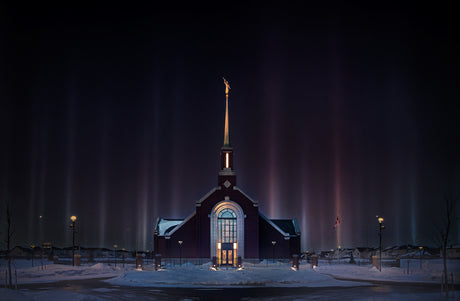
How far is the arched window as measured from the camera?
6569cm

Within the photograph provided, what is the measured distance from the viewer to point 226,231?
6588 centimetres

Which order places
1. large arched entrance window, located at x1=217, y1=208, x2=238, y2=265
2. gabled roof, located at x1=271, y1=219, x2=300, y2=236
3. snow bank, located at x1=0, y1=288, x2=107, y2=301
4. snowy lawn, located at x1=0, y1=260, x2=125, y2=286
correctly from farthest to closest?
gabled roof, located at x1=271, y1=219, x2=300, y2=236
large arched entrance window, located at x1=217, y1=208, x2=238, y2=265
snowy lawn, located at x1=0, y1=260, x2=125, y2=286
snow bank, located at x1=0, y1=288, x2=107, y2=301

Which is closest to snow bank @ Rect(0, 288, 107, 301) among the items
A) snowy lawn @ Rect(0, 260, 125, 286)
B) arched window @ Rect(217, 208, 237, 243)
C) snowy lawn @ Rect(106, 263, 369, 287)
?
snowy lawn @ Rect(106, 263, 369, 287)

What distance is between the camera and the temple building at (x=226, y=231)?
65250 millimetres

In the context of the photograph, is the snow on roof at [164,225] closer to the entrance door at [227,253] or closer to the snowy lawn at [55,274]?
the entrance door at [227,253]

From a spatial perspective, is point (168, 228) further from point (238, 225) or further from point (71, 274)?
point (71, 274)

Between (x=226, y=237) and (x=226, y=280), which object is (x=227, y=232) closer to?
(x=226, y=237)

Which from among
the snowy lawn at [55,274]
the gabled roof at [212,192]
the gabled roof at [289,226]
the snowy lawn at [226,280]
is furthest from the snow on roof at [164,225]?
the snowy lawn at [226,280]

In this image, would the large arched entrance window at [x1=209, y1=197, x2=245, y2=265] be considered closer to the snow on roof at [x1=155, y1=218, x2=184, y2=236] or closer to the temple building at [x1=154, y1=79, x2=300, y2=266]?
the temple building at [x1=154, y1=79, x2=300, y2=266]

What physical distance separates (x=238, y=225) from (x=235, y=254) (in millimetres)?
3873

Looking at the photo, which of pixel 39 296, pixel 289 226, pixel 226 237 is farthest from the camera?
pixel 289 226

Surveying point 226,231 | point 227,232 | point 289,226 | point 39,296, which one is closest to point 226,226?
point 226,231

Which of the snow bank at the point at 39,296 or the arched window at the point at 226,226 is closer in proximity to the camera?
the snow bank at the point at 39,296

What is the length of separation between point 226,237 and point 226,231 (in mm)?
802
